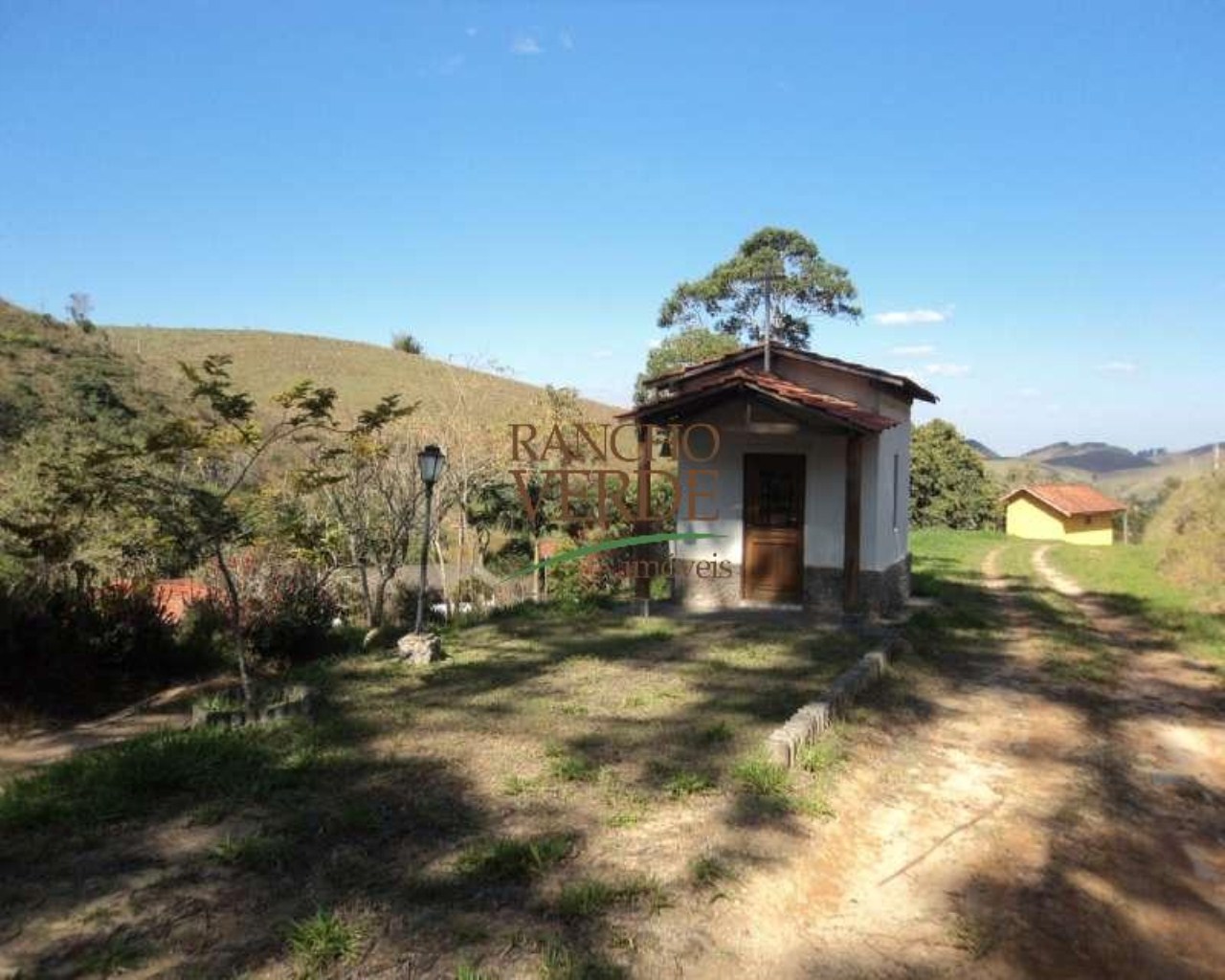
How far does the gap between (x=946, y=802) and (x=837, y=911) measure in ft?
5.67

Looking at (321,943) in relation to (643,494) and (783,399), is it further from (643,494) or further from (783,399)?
(643,494)

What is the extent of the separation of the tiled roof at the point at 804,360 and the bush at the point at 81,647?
697cm

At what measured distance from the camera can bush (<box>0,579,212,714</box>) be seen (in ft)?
27.6

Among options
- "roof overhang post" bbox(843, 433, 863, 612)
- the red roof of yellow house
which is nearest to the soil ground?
"roof overhang post" bbox(843, 433, 863, 612)

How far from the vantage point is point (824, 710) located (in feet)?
20.5

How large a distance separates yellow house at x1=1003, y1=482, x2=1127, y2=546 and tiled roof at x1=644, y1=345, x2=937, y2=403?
29.3 m

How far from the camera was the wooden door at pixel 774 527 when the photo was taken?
11453 mm

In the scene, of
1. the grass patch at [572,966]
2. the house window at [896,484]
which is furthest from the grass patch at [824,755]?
the house window at [896,484]

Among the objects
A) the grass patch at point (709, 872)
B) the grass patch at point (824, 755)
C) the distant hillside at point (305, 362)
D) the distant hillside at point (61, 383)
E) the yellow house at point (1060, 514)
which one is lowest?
the grass patch at point (709, 872)

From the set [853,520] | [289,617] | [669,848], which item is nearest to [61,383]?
[289,617]

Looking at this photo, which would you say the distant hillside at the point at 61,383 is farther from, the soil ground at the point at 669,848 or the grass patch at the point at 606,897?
the grass patch at the point at 606,897

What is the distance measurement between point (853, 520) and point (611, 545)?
379cm

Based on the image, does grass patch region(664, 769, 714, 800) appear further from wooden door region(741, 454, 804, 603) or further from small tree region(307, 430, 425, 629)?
small tree region(307, 430, 425, 629)

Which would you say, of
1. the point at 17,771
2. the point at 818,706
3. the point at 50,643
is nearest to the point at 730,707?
the point at 818,706
